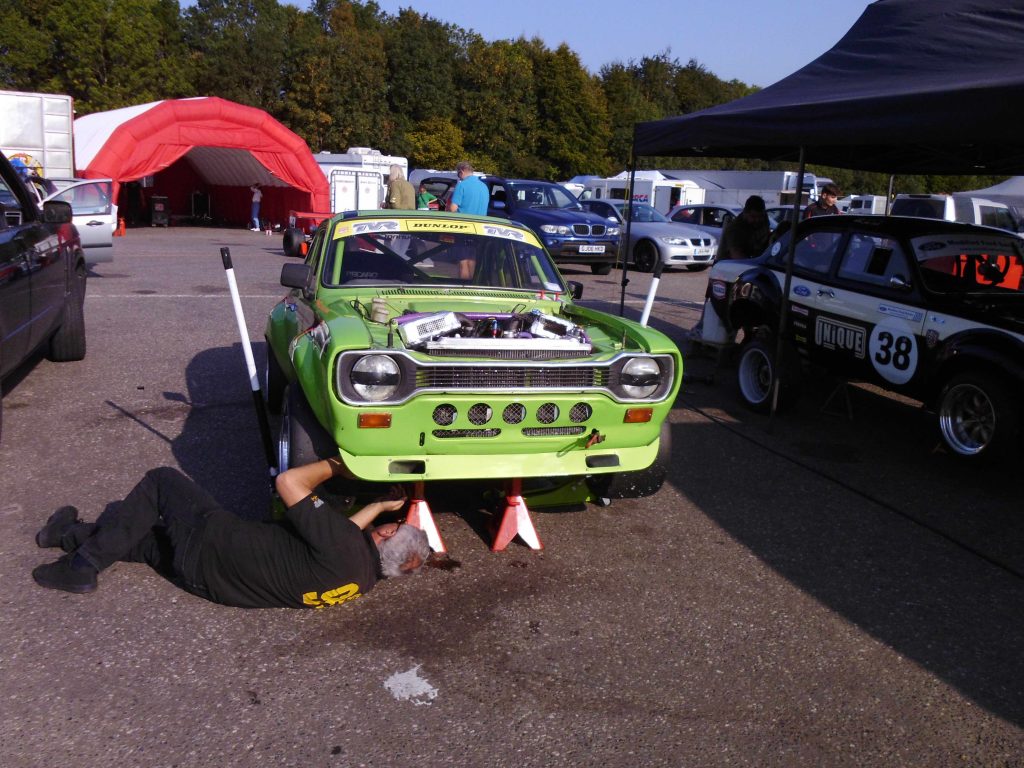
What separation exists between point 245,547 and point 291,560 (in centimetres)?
20

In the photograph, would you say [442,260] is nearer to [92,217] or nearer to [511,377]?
[511,377]

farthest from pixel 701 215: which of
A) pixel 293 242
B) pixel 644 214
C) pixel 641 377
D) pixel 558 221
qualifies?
pixel 641 377

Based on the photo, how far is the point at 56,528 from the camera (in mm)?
4219

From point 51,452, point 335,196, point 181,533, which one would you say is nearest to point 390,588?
point 181,533

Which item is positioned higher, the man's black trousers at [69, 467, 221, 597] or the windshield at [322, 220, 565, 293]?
the windshield at [322, 220, 565, 293]

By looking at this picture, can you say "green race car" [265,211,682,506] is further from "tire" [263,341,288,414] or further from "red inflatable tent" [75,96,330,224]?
"red inflatable tent" [75,96,330,224]

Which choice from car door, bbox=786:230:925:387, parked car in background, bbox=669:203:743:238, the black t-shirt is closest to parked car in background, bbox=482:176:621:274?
parked car in background, bbox=669:203:743:238

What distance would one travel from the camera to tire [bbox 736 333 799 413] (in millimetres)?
7199

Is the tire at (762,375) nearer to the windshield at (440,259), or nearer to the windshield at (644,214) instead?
the windshield at (440,259)

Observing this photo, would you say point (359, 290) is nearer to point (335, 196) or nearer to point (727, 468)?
point (727, 468)

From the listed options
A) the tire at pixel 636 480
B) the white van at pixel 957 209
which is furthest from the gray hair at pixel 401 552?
the white van at pixel 957 209

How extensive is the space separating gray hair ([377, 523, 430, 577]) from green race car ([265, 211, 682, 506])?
0.87 ft

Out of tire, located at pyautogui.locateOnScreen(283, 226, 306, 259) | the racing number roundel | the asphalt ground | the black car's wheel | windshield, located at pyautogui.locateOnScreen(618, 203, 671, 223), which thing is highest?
windshield, located at pyautogui.locateOnScreen(618, 203, 671, 223)

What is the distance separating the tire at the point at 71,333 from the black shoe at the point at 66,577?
4.62 m
